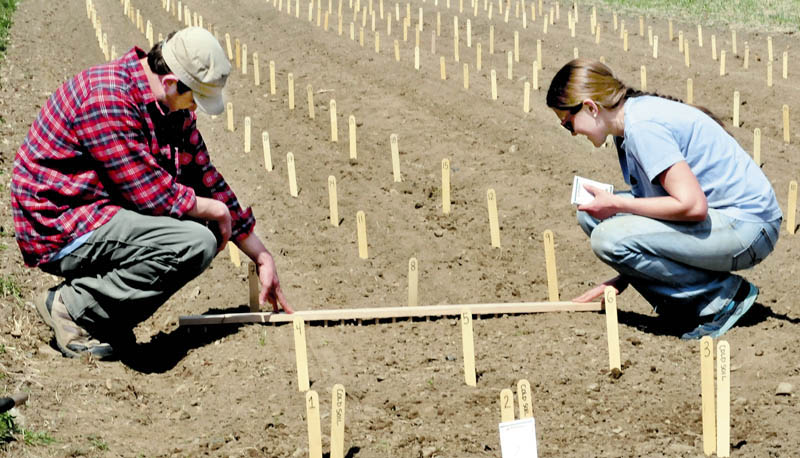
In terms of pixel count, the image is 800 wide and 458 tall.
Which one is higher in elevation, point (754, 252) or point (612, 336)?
point (754, 252)

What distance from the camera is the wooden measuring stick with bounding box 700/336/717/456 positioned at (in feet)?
9.84

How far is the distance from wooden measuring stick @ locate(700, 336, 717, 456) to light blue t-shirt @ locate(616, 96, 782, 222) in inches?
40.4

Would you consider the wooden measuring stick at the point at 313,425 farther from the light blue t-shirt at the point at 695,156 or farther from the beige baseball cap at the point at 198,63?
the light blue t-shirt at the point at 695,156

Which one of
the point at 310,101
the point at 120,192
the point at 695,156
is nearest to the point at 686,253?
the point at 695,156

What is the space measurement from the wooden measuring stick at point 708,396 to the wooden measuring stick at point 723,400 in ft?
0.10

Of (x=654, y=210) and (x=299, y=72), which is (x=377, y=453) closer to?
(x=654, y=210)

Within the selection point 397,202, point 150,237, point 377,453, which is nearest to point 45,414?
point 150,237

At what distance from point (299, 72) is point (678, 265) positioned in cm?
686

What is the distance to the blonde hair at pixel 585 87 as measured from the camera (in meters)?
3.93

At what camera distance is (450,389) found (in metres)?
3.72

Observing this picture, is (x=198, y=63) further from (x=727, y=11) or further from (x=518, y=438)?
(x=727, y=11)

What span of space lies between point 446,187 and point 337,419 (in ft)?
10.7

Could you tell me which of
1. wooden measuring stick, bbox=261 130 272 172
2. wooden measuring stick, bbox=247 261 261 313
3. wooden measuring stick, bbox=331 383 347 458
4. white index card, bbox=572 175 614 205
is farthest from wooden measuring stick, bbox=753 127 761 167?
wooden measuring stick, bbox=331 383 347 458

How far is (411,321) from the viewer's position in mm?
4492
